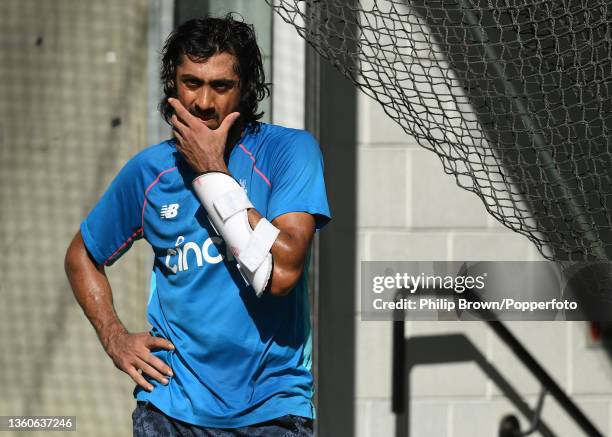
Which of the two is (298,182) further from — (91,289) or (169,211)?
(91,289)

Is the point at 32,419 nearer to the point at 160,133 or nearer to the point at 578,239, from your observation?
the point at 160,133

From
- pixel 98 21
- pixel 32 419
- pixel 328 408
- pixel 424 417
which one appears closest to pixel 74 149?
pixel 98 21

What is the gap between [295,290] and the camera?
8.55ft

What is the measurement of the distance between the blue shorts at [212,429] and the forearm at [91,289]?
325 mm

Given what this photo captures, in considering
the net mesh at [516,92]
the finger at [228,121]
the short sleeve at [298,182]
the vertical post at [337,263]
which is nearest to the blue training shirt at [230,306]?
the short sleeve at [298,182]

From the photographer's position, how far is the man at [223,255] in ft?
8.13

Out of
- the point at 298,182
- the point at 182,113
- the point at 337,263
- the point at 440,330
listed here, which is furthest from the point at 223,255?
the point at 440,330

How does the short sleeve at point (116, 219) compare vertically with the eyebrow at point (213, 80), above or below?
below

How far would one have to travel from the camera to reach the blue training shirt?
2531 mm

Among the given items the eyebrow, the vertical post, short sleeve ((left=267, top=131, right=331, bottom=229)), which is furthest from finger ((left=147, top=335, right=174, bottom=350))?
the vertical post

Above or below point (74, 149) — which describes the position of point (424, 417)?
below

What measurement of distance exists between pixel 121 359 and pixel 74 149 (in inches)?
64.9

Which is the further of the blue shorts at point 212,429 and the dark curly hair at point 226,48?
the dark curly hair at point 226,48

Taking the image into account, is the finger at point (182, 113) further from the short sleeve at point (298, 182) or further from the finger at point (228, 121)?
the short sleeve at point (298, 182)
